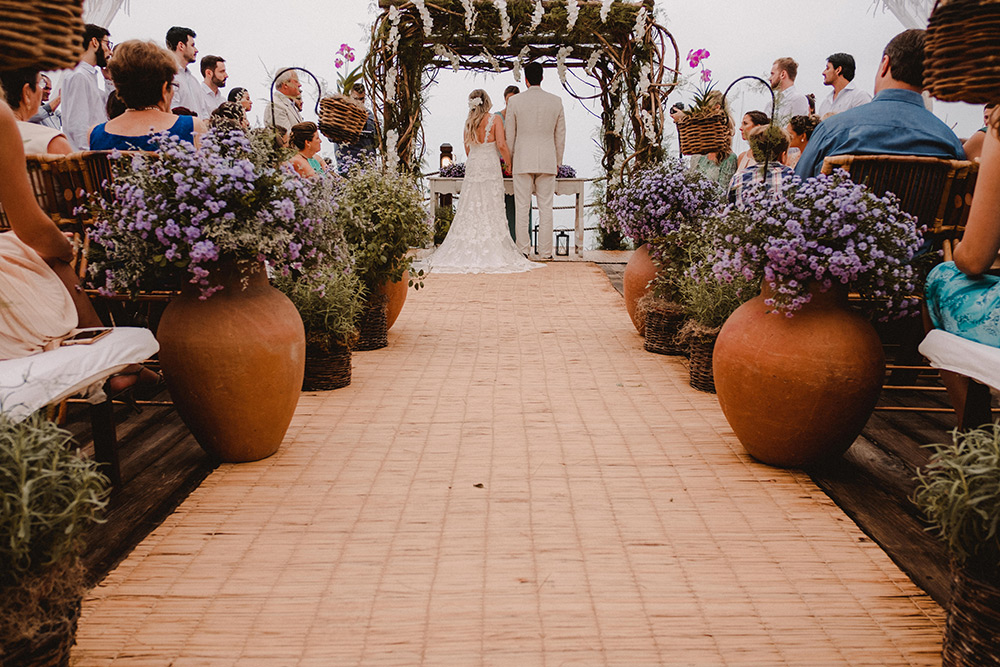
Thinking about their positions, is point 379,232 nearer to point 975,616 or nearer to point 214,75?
point 214,75

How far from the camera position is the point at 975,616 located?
4.56 feet

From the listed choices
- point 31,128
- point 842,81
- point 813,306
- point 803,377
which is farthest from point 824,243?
point 842,81

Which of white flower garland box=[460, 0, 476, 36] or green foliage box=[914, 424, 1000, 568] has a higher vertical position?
white flower garland box=[460, 0, 476, 36]

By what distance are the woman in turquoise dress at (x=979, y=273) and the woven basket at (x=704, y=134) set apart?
9.72 feet

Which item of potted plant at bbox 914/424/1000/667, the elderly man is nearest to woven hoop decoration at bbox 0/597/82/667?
potted plant at bbox 914/424/1000/667

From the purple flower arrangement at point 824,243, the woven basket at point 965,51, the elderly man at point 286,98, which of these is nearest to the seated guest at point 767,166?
the purple flower arrangement at point 824,243

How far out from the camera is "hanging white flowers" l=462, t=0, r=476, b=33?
320 inches

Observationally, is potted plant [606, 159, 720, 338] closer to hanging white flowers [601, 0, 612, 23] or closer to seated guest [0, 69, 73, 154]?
seated guest [0, 69, 73, 154]

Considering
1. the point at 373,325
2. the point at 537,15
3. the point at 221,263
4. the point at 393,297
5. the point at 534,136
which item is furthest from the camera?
the point at 534,136

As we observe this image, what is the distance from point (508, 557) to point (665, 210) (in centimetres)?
279

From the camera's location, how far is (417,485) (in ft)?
8.39

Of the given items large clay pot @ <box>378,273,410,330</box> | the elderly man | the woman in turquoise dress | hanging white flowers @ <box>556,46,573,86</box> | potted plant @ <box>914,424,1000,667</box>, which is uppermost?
hanging white flowers @ <box>556,46,573,86</box>

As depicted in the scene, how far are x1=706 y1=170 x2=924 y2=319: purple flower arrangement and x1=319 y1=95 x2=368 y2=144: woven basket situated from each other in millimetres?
3919

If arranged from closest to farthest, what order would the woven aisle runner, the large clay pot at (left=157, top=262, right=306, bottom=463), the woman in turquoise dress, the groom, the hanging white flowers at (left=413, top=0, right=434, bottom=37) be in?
1. the woven aisle runner
2. the woman in turquoise dress
3. the large clay pot at (left=157, top=262, right=306, bottom=463)
4. the hanging white flowers at (left=413, top=0, right=434, bottom=37)
5. the groom
